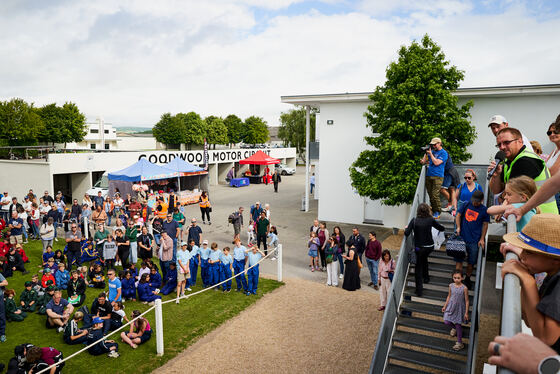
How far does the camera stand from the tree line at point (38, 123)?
38.5 metres

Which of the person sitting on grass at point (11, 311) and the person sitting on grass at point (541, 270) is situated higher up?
the person sitting on grass at point (541, 270)

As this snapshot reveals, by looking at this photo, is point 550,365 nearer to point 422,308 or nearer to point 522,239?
point 522,239

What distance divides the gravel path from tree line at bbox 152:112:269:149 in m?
48.2

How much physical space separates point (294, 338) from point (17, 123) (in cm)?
4106

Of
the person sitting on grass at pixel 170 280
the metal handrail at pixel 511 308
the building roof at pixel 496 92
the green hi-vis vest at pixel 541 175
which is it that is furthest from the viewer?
the building roof at pixel 496 92

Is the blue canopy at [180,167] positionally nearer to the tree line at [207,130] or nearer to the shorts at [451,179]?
the shorts at [451,179]

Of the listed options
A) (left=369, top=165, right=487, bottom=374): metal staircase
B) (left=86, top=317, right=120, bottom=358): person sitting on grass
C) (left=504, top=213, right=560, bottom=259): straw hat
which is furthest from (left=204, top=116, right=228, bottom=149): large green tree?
(left=504, top=213, right=560, bottom=259): straw hat

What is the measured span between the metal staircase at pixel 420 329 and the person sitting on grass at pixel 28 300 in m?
9.27

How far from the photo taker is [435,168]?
9062mm

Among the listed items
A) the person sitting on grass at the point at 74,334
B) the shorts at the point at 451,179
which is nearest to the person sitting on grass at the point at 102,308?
the person sitting on grass at the point at 74,334

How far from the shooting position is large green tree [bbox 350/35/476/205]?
597 inches

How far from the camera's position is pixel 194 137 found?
197 ft

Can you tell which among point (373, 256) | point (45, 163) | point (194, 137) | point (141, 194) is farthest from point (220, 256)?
point (194, 137)

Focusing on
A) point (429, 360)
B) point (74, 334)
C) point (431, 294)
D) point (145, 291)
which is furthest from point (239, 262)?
point (429, 360)
